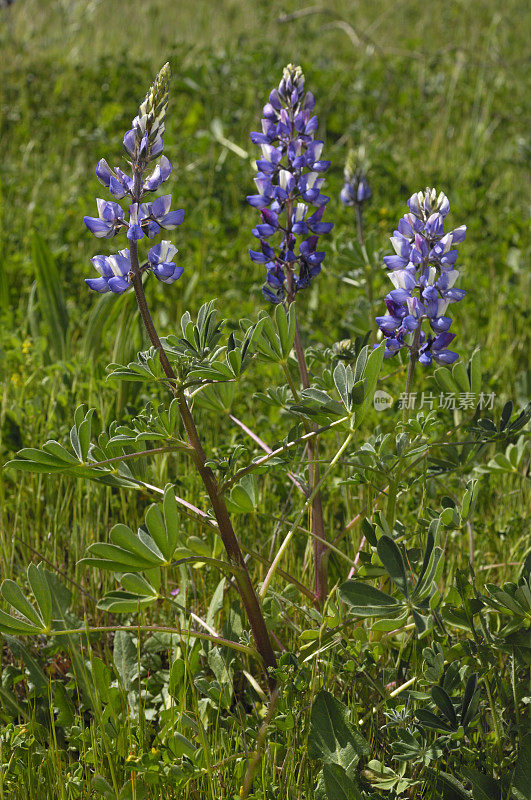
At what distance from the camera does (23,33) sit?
678 cm

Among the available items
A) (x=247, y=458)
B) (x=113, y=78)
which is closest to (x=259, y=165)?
(x=247, y=458)

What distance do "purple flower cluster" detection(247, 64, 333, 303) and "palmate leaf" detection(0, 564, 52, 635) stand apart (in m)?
0.80

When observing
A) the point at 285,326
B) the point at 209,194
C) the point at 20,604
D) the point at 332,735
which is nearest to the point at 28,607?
the point at 20,604

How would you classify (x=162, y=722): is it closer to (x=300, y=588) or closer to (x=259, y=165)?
(x=300, y=588)

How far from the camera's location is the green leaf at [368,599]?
49.3 inches

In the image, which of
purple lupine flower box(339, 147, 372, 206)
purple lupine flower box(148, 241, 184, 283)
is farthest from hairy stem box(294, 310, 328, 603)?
purple lupine flower box(339, 147, 372, 206)

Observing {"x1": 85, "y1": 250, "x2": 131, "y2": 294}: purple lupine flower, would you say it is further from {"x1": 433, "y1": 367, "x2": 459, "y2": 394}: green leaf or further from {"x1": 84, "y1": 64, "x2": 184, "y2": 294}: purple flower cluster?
{"x1": 433, "y1": 367, "x2": 459, "y2": 394}: green leaf

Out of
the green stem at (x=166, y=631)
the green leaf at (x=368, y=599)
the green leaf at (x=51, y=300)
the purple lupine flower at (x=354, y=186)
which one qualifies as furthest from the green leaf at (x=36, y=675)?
the purple lupine flower at (x=354, y=186)

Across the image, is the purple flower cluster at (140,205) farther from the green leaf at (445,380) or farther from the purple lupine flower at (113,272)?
the green leaf at (445,380)

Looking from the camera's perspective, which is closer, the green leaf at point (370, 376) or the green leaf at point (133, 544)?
the green leaf at point (133, 544)

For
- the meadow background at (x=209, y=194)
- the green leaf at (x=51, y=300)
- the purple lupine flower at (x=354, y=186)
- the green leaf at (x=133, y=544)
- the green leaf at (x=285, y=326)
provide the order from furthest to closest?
the green leaf at (x=51, y=300)
the purple lupine flower at (x=354, y=186)
the meadow background at (x=209, y=194)
the green leaf at (x=285, y=326)
the green leaf at (x=133, y=544)

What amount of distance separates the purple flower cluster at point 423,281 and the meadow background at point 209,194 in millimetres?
585

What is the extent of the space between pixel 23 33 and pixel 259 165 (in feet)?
20.2

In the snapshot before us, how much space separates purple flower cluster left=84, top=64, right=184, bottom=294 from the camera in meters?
1.27
